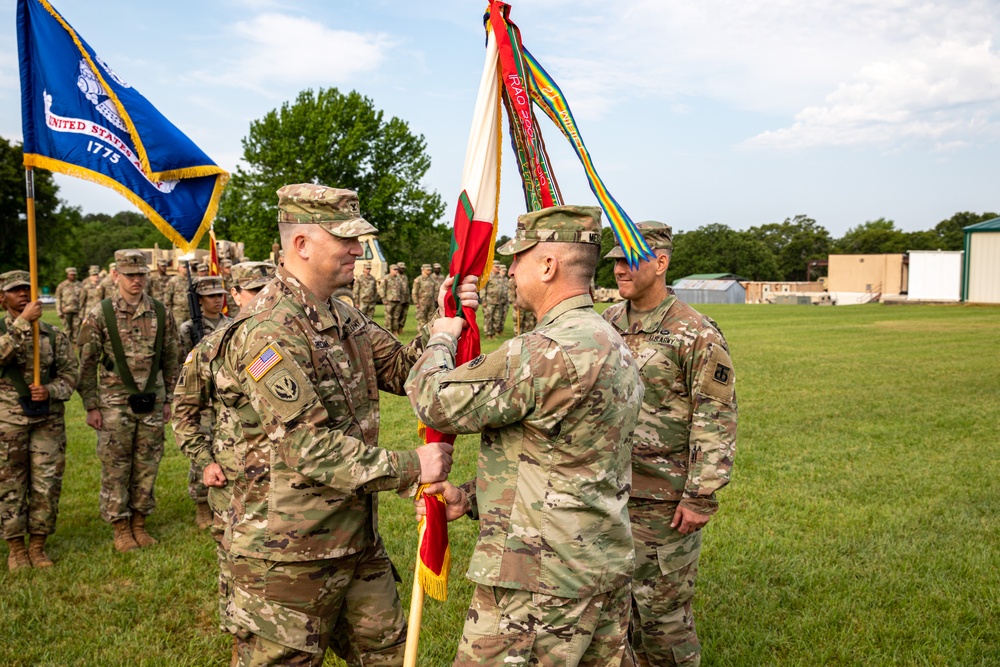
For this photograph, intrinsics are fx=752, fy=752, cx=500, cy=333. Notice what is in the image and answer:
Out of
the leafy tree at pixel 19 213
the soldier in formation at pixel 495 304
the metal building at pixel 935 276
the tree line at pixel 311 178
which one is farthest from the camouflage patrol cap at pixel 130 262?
the metal building at pixel 935 276

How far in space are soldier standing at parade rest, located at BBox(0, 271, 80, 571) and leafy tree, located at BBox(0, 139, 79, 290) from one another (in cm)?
4140

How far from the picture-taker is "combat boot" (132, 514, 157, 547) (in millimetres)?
6844

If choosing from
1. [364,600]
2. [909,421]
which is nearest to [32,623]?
[364,600]

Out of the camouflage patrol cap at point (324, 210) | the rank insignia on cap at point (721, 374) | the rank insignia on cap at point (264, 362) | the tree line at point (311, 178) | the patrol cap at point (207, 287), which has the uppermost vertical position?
the tree line at point (311, 178)

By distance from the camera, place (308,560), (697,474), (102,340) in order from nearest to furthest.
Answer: (308,560) < (697,474) < (102,340)

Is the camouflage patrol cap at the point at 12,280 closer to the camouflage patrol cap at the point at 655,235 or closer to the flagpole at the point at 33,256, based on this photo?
the flagpole at the point at 33,256

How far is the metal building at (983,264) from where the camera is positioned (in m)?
46.6

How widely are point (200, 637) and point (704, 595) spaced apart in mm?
3563

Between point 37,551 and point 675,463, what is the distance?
5.57m

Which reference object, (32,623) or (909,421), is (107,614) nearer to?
(32,623)

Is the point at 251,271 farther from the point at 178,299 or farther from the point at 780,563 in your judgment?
the point at 178,299

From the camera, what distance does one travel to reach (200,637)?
5039 millimetres

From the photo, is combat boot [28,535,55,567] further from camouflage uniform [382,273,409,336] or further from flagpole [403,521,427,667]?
camouflage uniform [382,273,409,336]

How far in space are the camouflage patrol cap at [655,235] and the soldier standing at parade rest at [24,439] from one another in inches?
202
